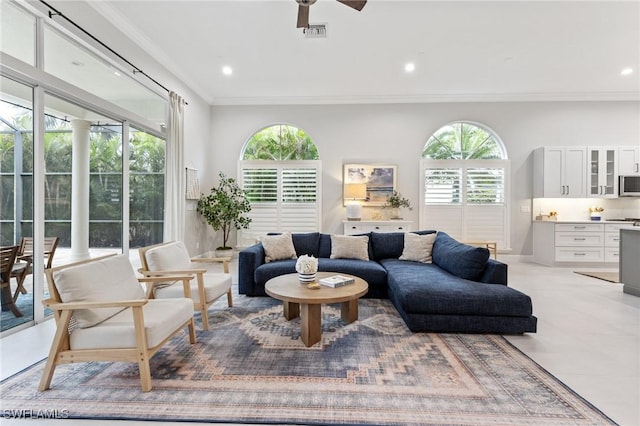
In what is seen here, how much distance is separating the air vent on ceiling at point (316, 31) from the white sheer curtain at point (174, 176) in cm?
256

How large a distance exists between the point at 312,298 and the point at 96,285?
1552 millimetres

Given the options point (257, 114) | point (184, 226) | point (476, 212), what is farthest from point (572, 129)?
point (184, 226)

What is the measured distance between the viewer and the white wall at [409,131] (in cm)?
638

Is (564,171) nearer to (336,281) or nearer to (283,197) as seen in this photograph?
(283,197)

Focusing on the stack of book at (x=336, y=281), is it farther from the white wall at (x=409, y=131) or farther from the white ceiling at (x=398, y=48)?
the white wall at (x=409, y=131)

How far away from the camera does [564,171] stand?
6.09m

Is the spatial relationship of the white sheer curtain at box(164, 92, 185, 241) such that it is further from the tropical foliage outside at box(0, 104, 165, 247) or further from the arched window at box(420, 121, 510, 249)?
the arched window at box(420, 121, 510, 249)

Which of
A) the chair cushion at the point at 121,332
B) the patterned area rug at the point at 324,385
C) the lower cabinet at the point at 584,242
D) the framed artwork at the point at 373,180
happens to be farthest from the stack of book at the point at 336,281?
the lower cabinet at the point at 584,242

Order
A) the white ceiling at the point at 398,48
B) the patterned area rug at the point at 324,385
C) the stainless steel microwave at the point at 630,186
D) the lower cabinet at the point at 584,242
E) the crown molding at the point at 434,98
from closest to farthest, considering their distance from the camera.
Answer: the patterned area rug at the point at 324,385
the white ceiling at the point at 398,48
the lower cabinet at the point at 584,242
the stainless steel microwave at the point at 630,186
the crown molding at the point at 434,98

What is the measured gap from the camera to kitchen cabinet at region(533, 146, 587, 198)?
6.07m

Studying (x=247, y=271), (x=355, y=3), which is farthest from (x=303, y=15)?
(x=247, y=271)

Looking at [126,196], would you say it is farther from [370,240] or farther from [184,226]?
[370,240]

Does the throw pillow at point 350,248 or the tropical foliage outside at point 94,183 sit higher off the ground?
the tropical foliage outside at point 94,183

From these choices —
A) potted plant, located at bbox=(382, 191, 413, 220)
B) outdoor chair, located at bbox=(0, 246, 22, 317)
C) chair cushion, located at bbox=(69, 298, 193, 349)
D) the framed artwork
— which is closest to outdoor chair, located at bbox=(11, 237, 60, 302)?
outdoor chair, located at bbox=(0, 246, 22, 317)
